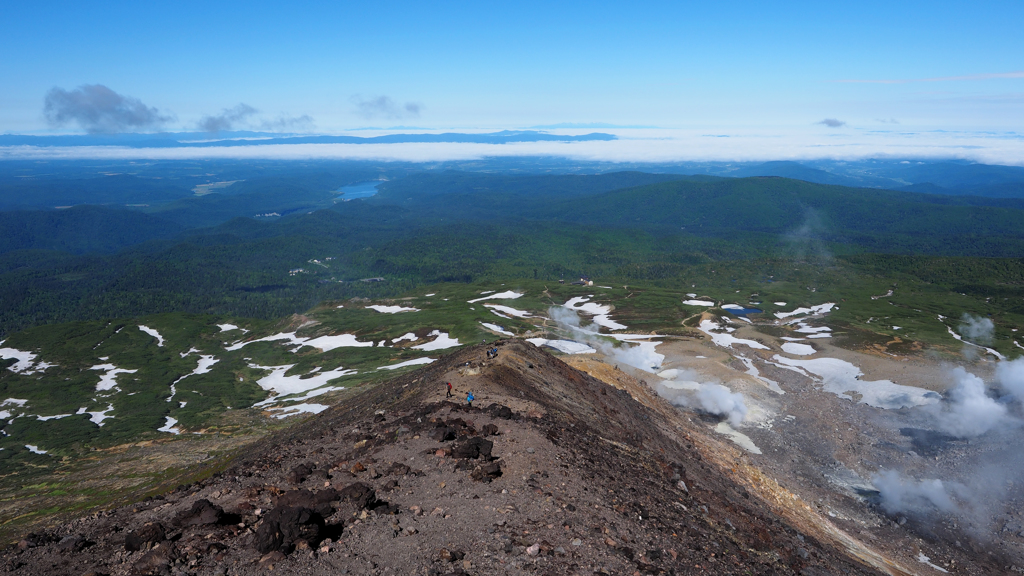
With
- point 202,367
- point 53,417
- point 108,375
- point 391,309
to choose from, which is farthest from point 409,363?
point 108,375

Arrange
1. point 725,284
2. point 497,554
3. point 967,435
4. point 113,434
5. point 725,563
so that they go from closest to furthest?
point 497,554
point 725,563
point 967,435
point 113,434
point 725,284

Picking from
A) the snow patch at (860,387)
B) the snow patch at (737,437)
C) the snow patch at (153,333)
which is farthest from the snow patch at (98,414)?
the snow patch at (860,387)

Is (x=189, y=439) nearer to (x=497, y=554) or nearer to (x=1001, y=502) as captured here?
(x=497, y=554)

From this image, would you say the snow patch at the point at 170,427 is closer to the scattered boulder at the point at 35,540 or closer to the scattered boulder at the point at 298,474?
the scattered boulder at the point at 298,474

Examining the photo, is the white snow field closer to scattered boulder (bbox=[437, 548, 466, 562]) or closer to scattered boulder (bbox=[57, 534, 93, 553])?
scattered boulder (bbox=[437, 548, 466, 562])

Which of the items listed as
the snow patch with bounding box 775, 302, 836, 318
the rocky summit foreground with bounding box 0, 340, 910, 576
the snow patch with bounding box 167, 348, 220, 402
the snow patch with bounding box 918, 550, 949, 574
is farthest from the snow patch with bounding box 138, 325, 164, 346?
the snow patch with bounding box 918, 550, 949, 574

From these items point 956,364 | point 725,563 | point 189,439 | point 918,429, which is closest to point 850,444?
point 918,429
